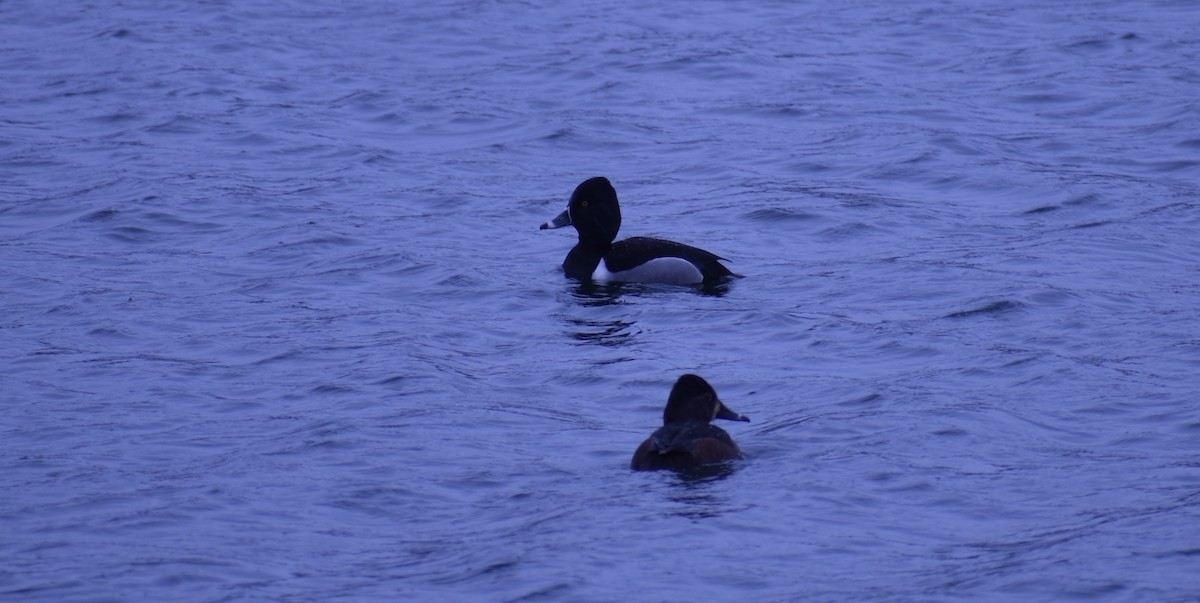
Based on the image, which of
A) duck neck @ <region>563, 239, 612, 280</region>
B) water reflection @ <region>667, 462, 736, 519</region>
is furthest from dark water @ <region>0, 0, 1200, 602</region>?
duck neck @ <region>563, 239, 612, 280</region>

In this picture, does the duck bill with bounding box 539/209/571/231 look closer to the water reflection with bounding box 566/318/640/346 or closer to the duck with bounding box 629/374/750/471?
the water reflection with bounding box 566/318/640/346

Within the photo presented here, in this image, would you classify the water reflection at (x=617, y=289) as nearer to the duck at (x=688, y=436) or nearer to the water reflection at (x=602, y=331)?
the water reflection at (x=602, y=331)

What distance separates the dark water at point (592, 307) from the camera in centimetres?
870

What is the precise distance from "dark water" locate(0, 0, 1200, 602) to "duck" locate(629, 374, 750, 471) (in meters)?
0.13

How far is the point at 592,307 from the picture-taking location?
1381cm

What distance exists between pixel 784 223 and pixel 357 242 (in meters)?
3.62

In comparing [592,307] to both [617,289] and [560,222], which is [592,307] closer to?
[617,289]

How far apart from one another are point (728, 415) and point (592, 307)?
3.75m

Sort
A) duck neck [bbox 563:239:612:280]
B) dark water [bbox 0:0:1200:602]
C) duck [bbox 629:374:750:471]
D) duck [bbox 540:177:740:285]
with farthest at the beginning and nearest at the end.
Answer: duck neck [bbox 563:239:612:280], duck [bbox 540:177:740:285], duck [bbox 629:374:750:471], dark water [bbox 0:0:1200:602]

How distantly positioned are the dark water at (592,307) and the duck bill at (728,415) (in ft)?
0.82

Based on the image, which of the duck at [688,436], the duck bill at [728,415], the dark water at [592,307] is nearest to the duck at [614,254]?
the dark water at [592,307]

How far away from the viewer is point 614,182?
17.7m

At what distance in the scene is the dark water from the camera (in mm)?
8703

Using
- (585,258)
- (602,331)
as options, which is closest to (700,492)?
(602,331)
